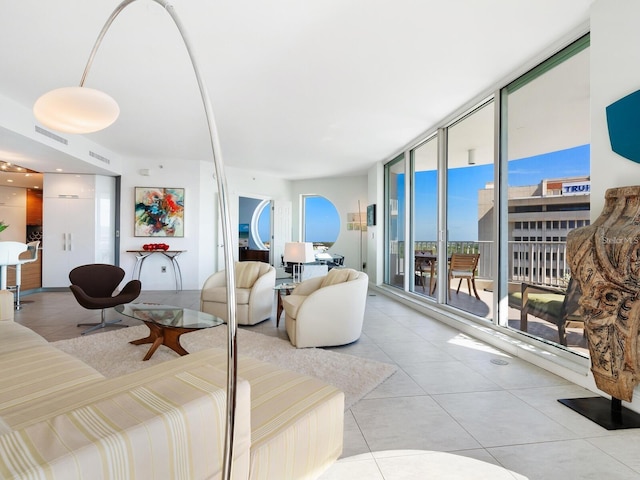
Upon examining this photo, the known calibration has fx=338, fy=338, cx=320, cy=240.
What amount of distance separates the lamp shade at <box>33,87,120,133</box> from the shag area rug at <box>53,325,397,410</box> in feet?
5.89

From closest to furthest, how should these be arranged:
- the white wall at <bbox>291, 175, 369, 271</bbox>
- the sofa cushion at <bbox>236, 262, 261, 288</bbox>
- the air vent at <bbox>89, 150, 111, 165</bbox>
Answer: the sofa cushion at <bbox>236, 262, 261, 288</bbox>, the air vent at <bbox>89, 150, 111, 165</bbox>, the white wall at <bbox>291, 175, 369, 271</bbox>

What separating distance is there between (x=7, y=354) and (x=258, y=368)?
4.76 ft

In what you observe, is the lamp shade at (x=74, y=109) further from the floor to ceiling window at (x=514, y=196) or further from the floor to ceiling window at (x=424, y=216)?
the floor to ceiling window at (x=424, y=216)

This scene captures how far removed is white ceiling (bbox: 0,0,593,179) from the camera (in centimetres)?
246

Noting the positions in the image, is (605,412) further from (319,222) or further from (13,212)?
(13,212)

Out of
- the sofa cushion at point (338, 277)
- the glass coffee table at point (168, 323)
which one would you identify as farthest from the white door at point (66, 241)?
the sofa cushion at point (338, 277)

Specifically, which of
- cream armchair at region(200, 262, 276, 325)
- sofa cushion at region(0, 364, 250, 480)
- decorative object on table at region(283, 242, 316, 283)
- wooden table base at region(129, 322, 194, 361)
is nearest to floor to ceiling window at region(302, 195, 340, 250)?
decorative object on table at region(283, 242, 316, 283)

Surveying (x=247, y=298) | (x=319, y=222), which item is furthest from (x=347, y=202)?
(x=247, y=298)

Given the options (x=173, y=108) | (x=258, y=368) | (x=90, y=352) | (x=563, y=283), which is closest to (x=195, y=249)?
(x=173, y=108)

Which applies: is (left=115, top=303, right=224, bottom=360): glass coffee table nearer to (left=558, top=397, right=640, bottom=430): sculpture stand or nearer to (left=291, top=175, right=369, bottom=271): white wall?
(left=558, top=397, right=640, bottom=430): sculpture stand

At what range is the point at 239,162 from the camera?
7188 mm

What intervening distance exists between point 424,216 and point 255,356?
3.69 m

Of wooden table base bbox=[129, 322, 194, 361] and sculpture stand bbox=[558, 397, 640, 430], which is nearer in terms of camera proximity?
sculpture stand bbox=[558, 397, 640, 430]

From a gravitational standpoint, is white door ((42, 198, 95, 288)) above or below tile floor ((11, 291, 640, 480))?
above
